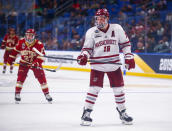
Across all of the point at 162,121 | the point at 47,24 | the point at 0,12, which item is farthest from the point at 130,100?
the point at 0,12

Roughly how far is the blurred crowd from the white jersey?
7428 millimetres

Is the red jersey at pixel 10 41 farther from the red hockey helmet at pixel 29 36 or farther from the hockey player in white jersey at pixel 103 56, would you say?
the hockey player in white jersey at pixel 103 56

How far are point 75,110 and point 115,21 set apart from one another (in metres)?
8.18

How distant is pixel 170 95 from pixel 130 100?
1.31m

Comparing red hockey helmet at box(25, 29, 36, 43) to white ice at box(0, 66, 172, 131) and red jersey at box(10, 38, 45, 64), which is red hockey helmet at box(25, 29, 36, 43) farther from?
white ice at box(0, 66, 172, 131)

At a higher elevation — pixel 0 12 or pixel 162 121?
pixel 0 12

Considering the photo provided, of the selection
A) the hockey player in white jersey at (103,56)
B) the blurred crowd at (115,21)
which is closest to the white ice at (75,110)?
the hockey player in white jersey at (103,56)

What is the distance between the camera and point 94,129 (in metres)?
4.39

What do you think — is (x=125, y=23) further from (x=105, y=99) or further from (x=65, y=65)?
(x=105, y=99)

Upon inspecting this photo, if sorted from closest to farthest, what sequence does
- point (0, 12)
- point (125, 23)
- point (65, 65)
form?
point (125, 23) < point (65, 65) < point (0, 12)

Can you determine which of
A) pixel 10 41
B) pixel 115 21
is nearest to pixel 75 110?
pixel 10 41

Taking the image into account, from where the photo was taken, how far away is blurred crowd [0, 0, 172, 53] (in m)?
12.3

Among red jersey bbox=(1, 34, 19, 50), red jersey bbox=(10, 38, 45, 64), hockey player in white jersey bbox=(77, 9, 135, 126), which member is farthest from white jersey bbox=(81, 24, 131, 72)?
red jersey bbox=(1, 34, 19, 50)

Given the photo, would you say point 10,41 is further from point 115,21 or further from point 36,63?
point 36,63
